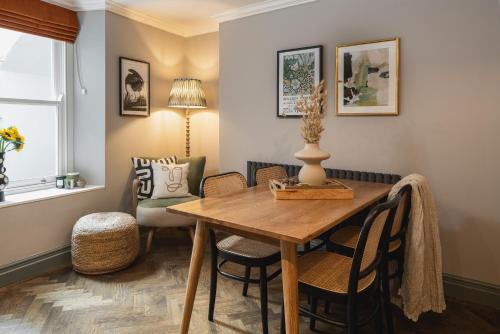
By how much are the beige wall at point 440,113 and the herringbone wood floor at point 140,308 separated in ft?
1.65

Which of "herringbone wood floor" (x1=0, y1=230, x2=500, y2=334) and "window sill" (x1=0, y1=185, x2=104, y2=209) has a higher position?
"window sill" (x1=0, y1=185, x2=104, y2=209)

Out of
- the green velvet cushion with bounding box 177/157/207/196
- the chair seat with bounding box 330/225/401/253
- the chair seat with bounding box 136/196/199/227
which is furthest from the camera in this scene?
the green velvet cushion with bounding box 177/157/207/196

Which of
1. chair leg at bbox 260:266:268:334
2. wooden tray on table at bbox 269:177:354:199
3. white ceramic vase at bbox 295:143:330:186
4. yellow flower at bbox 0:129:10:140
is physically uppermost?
yellow flower at bbox 0:129:10:140

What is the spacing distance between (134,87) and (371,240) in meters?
2.85

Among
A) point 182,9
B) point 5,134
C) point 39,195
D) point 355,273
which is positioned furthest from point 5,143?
point 355,273

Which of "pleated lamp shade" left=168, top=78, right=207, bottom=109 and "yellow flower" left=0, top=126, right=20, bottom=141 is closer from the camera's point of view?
"yellow flower" left=0, top=126, right=20, bottom=141

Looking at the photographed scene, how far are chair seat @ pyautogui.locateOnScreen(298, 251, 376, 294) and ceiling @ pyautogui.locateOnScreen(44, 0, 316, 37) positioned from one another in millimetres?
2234

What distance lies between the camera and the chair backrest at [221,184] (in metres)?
2.17

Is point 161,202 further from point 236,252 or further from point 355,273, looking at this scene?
point 355,273

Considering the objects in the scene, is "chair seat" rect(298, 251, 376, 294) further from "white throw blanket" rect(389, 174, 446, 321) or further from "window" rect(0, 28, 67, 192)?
"window" rect(0, 28, 67, 192)

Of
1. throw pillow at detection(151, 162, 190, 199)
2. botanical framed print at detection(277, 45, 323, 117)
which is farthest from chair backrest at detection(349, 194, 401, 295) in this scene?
throw pillow at detection(151, 162, 190, 199)

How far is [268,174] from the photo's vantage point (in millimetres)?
2734

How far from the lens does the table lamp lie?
367 cm

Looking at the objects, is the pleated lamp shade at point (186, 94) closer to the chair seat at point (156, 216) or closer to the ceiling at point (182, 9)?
the ceiling at point (182, 9)
